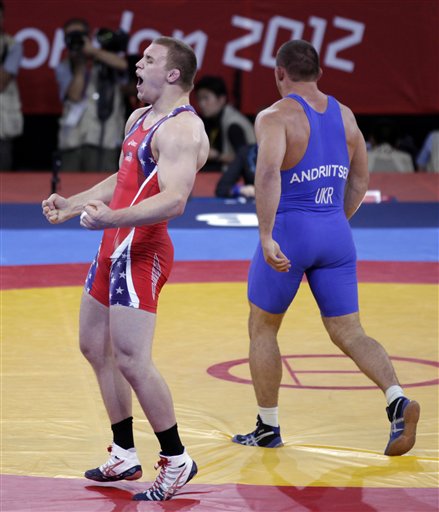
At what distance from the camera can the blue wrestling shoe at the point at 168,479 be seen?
4.55 metres

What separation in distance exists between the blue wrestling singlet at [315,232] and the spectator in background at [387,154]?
868 cm

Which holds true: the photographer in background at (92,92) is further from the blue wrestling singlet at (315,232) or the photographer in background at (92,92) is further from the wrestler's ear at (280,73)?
the blue wrestling singlet at (315,232)

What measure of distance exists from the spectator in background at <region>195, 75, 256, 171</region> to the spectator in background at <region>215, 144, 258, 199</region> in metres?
0.36

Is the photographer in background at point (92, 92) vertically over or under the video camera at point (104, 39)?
under

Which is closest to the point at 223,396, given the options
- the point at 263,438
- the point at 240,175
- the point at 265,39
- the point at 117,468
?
the point at 263,438

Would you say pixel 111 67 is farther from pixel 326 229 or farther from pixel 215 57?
pixel 326 229

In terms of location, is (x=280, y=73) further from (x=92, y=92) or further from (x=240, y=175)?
(x=92, y=92)

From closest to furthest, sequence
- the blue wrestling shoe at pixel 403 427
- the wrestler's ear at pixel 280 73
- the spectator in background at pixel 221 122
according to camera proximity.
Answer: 1. the blue wrestling shoe at pixel 403 427
2. the wrestler's ear at pixel 280 73
3. the spectator in background at pixel 221 122

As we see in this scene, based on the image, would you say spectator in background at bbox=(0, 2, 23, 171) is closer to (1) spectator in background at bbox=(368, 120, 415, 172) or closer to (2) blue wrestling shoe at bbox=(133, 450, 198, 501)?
(1) spectator in background at bbox=(368, 120, 415, 172)

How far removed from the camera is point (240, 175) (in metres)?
12.0

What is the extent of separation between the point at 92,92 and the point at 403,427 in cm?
894

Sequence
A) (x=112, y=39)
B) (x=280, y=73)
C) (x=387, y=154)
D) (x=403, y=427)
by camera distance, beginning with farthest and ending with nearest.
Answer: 1. (x=387, y=154)
2. (x=112, y=39)
3. (x=280, y=73)
4. (x=403, y=427)

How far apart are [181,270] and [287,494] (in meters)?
4.83

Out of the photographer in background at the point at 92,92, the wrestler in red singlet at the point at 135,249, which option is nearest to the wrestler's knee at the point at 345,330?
the wrestler in red singlet at the point at 135,249
